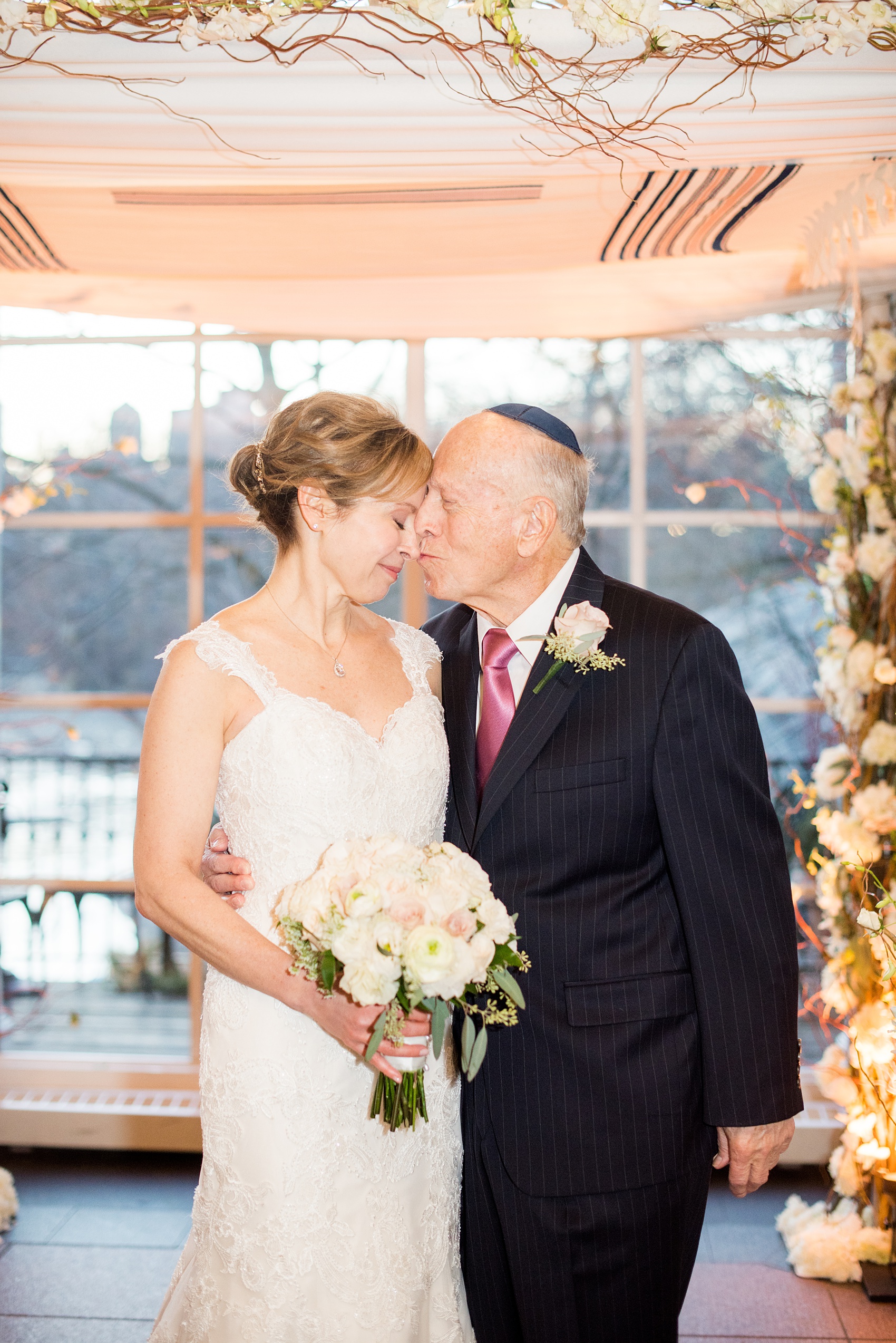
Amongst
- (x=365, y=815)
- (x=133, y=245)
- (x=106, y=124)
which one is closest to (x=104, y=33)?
(x=106, y=124)

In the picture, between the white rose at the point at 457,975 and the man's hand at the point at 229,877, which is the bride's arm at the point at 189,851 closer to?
the man's hand at the point at 229,877

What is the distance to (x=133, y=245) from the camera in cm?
278

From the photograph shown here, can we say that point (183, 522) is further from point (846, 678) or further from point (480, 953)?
point (480, 953)

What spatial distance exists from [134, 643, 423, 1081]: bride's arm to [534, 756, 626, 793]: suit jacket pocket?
0.53 metres

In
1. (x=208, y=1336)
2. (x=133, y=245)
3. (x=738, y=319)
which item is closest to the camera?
(x=208, y=1336)

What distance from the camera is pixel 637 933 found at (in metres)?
1.94

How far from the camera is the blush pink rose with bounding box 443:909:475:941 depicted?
1522mm

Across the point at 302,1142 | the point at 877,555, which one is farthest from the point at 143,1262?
the point at 877,555

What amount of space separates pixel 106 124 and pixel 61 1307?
2.97m

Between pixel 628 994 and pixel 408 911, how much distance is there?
587 mm

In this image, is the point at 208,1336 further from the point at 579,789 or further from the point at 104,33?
the point at 104,33

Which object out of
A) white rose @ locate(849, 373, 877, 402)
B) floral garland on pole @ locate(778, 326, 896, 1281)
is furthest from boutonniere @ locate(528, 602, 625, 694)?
white rose @ locate(849, 373, 877, 402)

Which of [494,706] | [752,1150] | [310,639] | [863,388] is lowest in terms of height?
[752,1150]

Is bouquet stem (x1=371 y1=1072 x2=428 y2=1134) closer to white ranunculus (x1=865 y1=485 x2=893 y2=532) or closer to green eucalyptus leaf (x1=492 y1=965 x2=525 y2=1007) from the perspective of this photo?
green eucalyptus leaf (x1=492 y1=965 x2=525 y2=1007)
